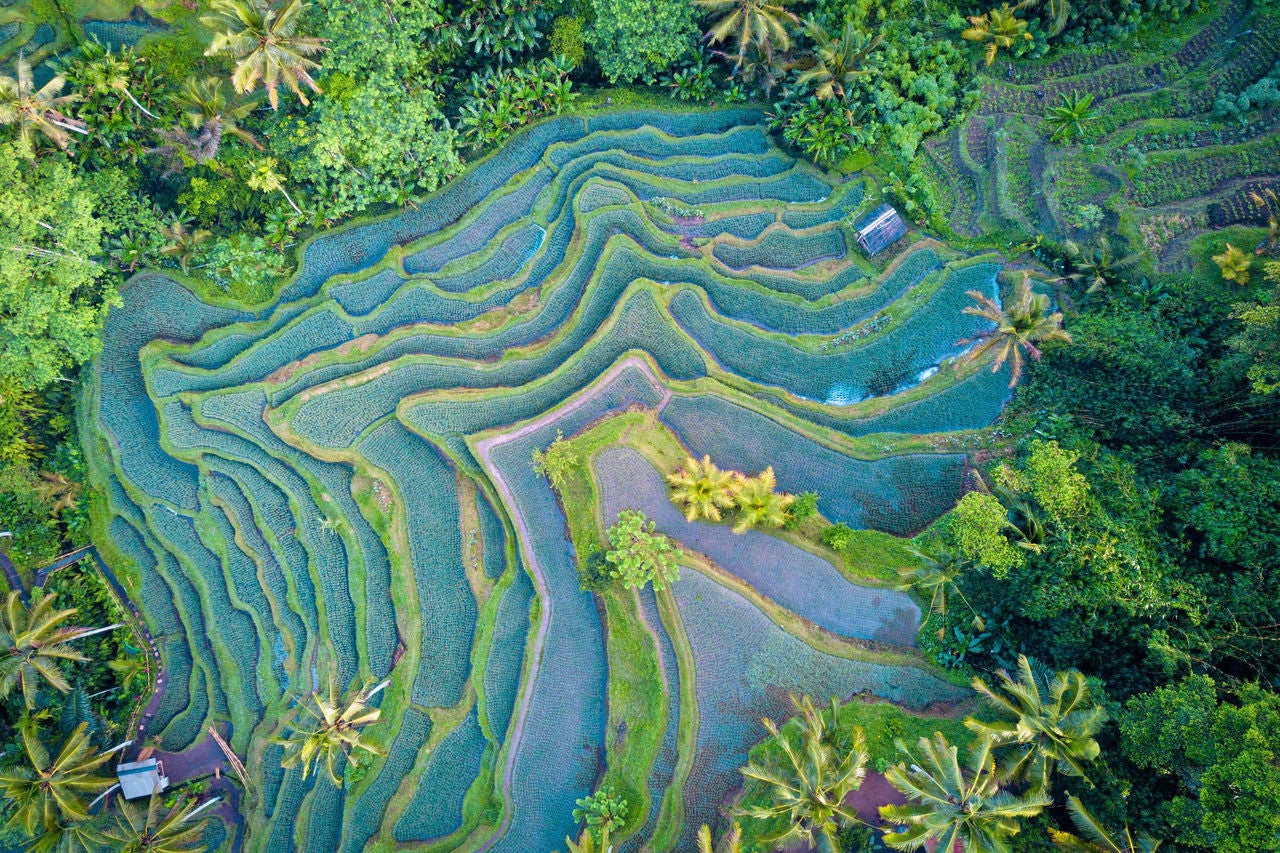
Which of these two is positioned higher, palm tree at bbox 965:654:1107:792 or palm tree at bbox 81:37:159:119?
palm tree at bbox 81:37:159:119

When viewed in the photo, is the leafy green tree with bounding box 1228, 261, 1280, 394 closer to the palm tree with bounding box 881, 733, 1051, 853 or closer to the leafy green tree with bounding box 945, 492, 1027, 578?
the leafy green tree with bounding box 945, 492, 1027, 578

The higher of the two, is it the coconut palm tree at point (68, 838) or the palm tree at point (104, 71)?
the palm tree at point (104, 71)

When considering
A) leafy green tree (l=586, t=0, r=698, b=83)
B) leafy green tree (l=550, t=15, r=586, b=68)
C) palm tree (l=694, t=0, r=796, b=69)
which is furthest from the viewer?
leafy green tree (l=550, t=15, r=586, b=68)

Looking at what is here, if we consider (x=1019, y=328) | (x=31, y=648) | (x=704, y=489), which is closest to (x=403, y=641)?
(x=31, y=648)

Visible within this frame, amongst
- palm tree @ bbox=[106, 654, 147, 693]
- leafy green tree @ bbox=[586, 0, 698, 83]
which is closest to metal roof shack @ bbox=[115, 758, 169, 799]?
palm tree @ bbox=[106, 654, 147, 693]

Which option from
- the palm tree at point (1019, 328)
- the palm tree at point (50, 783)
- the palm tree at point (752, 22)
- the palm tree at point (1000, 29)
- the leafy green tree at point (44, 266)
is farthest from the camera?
the palm tree at point (1000, 29)

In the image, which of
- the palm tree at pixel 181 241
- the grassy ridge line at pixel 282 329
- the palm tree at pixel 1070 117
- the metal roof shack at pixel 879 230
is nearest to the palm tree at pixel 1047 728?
the grassy ridge line at pixel 282 329

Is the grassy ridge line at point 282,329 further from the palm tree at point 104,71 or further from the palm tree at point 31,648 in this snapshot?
the palm tree at point 31,648
